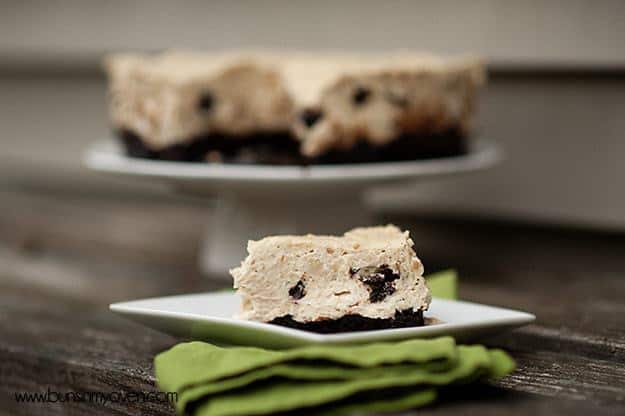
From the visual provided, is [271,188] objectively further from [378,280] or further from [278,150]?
[378,280]

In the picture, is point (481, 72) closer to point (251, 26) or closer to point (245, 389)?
point (251, 26)

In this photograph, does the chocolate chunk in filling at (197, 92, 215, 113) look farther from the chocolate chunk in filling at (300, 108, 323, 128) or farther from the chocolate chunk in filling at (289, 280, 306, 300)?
the chocolate chunk in filling at (289, 280, 306, 300)

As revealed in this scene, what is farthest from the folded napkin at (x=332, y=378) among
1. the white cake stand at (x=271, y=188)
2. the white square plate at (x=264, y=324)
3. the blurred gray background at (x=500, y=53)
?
the blurred gray background at (x=500, y=53)

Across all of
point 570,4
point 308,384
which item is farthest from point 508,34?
point 308,384

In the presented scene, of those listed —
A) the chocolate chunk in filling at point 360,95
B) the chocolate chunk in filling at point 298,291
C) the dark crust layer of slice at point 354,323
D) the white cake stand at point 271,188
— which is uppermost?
the chocolate chunk in filling at point 360,95

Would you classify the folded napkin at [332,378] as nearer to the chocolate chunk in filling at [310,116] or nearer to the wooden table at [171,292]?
the wooden table at [171,292]

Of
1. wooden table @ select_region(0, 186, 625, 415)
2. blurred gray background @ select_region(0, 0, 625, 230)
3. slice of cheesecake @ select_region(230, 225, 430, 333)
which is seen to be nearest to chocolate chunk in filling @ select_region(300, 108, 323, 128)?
wooden table @ select_region(0, 186, 625, 415)
